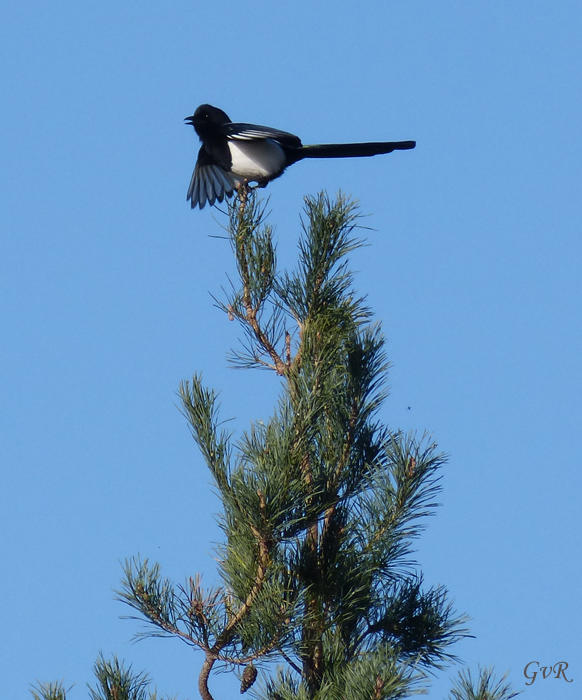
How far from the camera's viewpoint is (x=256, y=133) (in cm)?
454

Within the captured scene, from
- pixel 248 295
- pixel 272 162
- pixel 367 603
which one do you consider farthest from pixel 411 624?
pixel 272 162

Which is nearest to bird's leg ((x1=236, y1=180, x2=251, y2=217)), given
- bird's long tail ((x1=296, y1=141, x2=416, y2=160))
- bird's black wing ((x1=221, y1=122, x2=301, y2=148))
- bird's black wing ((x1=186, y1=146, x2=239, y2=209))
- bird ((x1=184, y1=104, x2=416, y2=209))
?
bird's black wing ((x1=186, y1=146, x2=239, y2=209))

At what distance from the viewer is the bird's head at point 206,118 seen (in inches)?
187

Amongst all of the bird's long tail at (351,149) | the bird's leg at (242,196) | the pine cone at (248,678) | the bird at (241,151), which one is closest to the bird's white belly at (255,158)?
the bird at (241,151)

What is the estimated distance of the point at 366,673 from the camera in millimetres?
2086

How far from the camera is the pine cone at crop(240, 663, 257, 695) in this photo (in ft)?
7.91

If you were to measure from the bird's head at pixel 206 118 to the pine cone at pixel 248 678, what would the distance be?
2946 millimetres

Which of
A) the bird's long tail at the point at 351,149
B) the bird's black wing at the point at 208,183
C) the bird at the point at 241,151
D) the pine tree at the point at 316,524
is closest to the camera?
the pine tree at the point at 316,524

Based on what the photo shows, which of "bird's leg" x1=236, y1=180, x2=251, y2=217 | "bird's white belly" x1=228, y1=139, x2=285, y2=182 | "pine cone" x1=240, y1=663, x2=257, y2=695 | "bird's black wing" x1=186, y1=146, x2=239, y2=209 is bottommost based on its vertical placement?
"pine cone" x1=240, y1=663, x2=257, y2=695

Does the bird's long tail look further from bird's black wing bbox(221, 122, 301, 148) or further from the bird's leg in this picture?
the bird's leg

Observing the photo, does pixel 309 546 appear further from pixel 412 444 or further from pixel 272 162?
pixel 272 162

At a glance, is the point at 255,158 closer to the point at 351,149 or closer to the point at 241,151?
the point at 241,151

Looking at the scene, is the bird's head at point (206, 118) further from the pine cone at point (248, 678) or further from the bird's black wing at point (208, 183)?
the pine cone at point (248, 678)

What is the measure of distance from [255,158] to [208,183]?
27 cm
